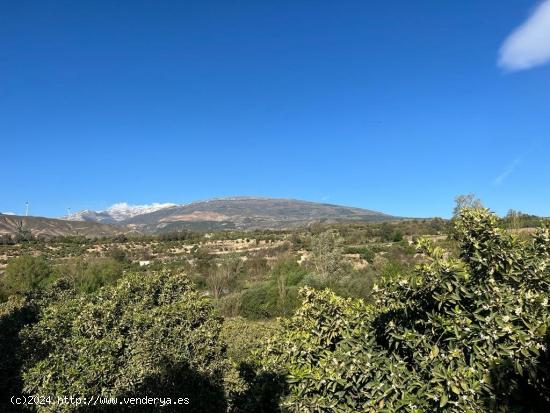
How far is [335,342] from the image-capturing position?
6.37 m

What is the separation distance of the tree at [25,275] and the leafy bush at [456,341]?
43.1 metres

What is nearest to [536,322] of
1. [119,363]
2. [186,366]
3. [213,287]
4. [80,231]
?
[186,366]

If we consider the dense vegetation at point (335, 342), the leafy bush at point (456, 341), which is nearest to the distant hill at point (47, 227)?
the dense vegetation at point (335, 342)

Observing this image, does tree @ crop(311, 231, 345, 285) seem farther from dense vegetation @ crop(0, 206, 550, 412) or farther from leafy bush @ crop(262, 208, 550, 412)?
leafy bush @ crop(262, 208, 550, 412)

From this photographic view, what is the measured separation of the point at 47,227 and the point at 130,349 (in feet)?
560

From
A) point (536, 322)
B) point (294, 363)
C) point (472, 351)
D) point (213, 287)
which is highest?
point (536, 322)

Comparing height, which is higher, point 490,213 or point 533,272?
point 490,213

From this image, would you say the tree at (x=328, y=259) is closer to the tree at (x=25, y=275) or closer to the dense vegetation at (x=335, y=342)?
the tree at (x=25, y=275)

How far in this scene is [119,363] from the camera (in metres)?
9.75

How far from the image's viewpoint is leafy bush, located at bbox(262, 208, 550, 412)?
4.30m

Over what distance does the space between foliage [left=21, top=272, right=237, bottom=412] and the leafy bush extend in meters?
4.60

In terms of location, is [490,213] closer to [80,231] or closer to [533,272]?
[533,272]

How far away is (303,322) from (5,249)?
85.0 meters

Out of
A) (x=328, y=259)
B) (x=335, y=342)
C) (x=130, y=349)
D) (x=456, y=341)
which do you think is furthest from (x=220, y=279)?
(x=456, y=341)
